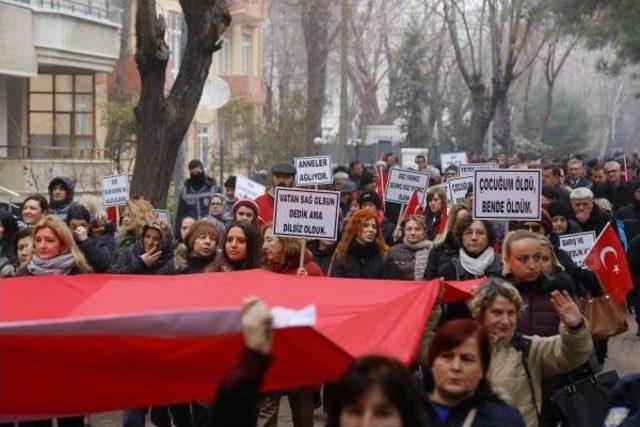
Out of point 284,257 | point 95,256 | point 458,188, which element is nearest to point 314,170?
point 458,188

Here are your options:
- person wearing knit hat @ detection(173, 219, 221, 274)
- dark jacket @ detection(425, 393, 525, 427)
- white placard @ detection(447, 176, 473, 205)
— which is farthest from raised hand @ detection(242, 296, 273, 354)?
white placard @ detection(447, 176, 473, 205)

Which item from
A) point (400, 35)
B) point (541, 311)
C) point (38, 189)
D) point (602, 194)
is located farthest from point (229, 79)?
point (541, 311)

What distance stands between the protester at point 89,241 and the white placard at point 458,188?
5056mm

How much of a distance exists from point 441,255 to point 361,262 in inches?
40.5

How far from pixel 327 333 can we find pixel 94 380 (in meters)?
0.98

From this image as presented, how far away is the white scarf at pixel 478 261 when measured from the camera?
9906 mm

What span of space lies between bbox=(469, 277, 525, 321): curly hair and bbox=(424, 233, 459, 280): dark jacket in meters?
3.69

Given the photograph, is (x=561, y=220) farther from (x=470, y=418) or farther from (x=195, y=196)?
(x=470, y=418)

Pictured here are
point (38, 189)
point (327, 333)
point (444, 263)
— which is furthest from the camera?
point (38, 189)

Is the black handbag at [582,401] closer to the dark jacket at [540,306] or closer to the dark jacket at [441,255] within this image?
the dark jacket at [540,306]

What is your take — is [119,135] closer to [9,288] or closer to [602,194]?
[602,194]

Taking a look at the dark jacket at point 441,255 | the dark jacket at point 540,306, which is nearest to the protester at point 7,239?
the dark jacket at point 441,255

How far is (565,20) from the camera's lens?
34.1m

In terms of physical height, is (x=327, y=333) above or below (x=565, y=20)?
below
